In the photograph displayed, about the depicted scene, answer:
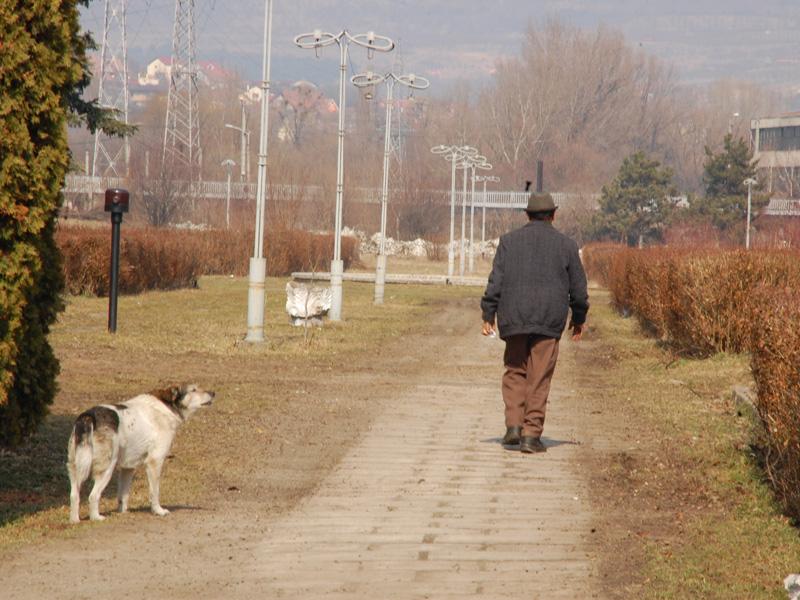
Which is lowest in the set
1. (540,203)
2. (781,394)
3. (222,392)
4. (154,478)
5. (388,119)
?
(222,392)

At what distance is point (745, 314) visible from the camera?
792 inches

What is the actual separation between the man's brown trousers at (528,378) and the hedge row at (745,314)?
5.35 feet

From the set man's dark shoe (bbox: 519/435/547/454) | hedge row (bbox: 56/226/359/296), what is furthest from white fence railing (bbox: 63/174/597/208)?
man's dark shoe (bbox: 519/435/547/454)

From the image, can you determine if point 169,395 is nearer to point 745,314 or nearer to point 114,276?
point 745,314

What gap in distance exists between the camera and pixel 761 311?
11.0 metres

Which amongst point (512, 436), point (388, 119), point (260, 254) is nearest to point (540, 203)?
point (512, 436)

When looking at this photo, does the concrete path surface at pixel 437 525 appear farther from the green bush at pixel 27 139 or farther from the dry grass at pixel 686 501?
the green bush at pixel 27 139

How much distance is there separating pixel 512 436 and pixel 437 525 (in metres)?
3.47

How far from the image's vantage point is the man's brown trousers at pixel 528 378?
12.0m

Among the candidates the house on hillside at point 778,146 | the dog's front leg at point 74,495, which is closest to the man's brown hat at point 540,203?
the dog's front leg at point 74,495

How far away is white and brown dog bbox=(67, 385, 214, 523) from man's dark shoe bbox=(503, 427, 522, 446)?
3421 mm

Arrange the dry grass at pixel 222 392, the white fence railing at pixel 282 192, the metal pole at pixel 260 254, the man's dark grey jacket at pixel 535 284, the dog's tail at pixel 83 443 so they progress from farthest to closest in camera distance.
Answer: the white fence railing at pixel 282 192
the metal pole at pixel 260 254
the man's dark grey jacket at pixel 535 284
the dry grass at pixel 222 392
the dog's tail at pixel 83 443

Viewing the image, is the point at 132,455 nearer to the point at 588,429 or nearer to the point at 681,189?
the point at 588,429

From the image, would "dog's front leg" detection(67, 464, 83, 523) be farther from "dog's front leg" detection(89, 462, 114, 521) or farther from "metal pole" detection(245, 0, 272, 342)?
"metal pole" detection(245, 0, 272, 342)
